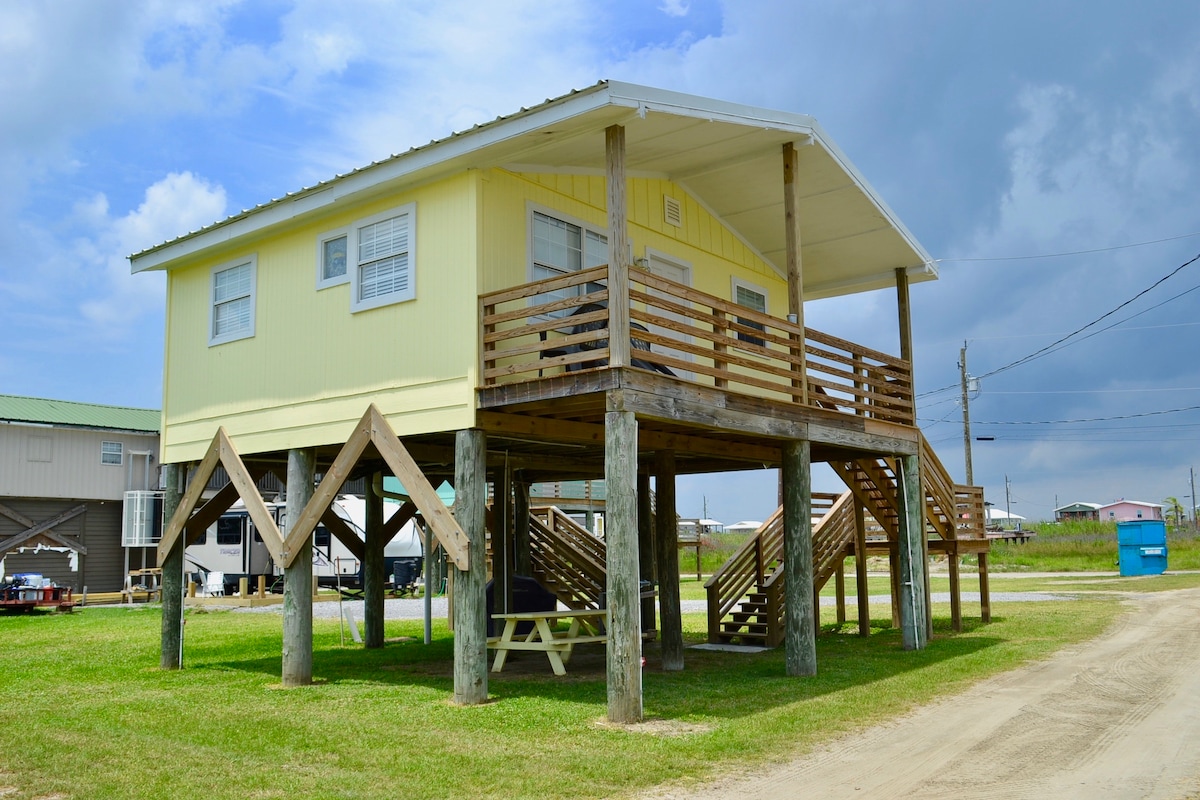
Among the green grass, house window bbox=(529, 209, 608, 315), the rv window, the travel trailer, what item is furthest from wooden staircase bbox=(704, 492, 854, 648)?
the rv window

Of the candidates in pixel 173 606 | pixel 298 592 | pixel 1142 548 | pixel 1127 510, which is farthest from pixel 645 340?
pixel 1127 510

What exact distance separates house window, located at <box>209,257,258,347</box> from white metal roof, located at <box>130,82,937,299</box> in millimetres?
491

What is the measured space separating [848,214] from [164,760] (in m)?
11.5

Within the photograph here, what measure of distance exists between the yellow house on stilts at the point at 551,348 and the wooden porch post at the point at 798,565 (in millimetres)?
32

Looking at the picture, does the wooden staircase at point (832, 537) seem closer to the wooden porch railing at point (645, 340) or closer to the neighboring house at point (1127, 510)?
the wooden porch railing at point (645, 340)

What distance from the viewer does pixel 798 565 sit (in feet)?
43.9

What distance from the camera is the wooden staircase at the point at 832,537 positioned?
17.6 m

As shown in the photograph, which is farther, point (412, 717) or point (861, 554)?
point (861, 554)

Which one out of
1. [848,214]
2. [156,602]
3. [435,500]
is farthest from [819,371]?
[156,602]

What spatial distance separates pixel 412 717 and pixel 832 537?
34.3 ft

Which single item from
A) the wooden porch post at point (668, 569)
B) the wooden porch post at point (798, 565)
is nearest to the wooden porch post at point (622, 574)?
the wooden porch post at point (798, 565)

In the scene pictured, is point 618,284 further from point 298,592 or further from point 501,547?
point 501,547

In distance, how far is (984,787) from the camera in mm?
7484

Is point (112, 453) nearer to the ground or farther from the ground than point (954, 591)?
farther from the ground
